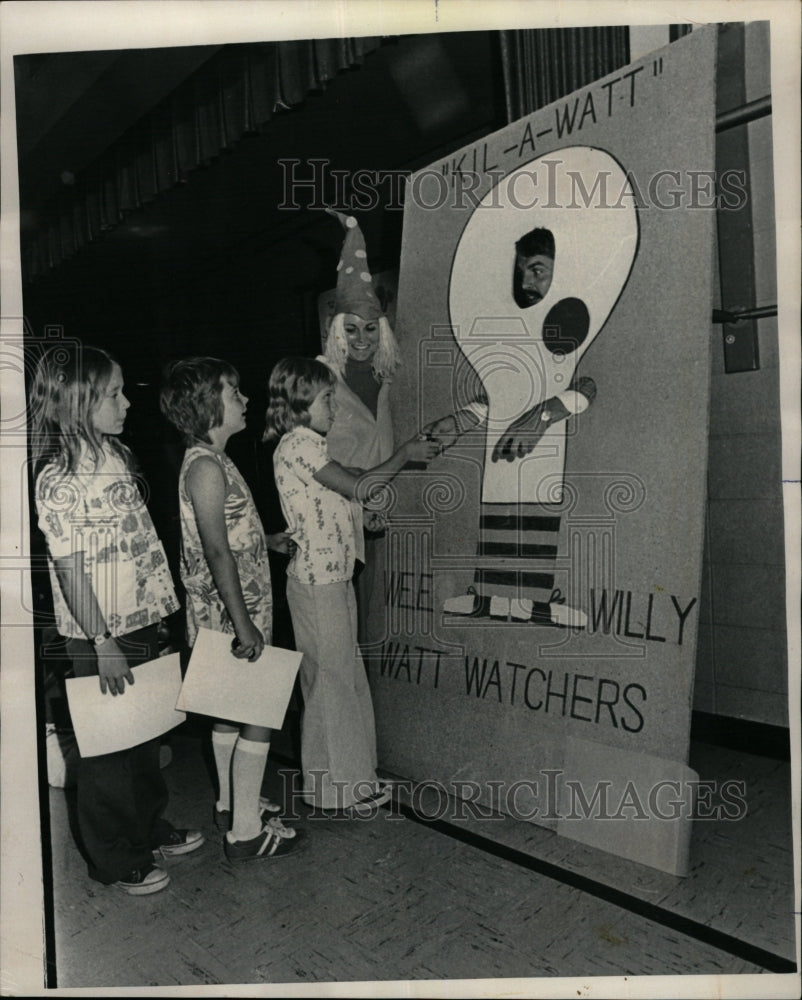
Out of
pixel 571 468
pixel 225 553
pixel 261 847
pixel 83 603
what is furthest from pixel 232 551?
pixel 571 468

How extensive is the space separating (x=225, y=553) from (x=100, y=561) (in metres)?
0.26

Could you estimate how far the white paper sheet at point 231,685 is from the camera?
1.57 m

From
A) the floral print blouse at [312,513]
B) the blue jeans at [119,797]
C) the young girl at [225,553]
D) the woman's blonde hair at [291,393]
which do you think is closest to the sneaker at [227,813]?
the young girl at [225,553]

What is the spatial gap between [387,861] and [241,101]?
5.58 ft

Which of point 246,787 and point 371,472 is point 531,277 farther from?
point 246,787

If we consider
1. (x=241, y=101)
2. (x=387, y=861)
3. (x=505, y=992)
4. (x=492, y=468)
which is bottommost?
(x=505, y=992)

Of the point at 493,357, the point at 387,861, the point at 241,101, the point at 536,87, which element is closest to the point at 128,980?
the point at 387,861

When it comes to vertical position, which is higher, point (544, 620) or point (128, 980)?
point (544, 620)

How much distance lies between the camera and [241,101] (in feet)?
5.15

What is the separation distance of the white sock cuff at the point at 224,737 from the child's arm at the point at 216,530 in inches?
9.4

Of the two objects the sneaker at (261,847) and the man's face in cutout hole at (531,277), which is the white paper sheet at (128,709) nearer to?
the sneaker at (261,847)

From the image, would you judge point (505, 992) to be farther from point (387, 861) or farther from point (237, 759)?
point (237, 759)

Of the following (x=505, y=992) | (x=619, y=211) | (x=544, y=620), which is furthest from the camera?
(x=544, y=620)

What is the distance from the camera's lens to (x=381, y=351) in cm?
174
